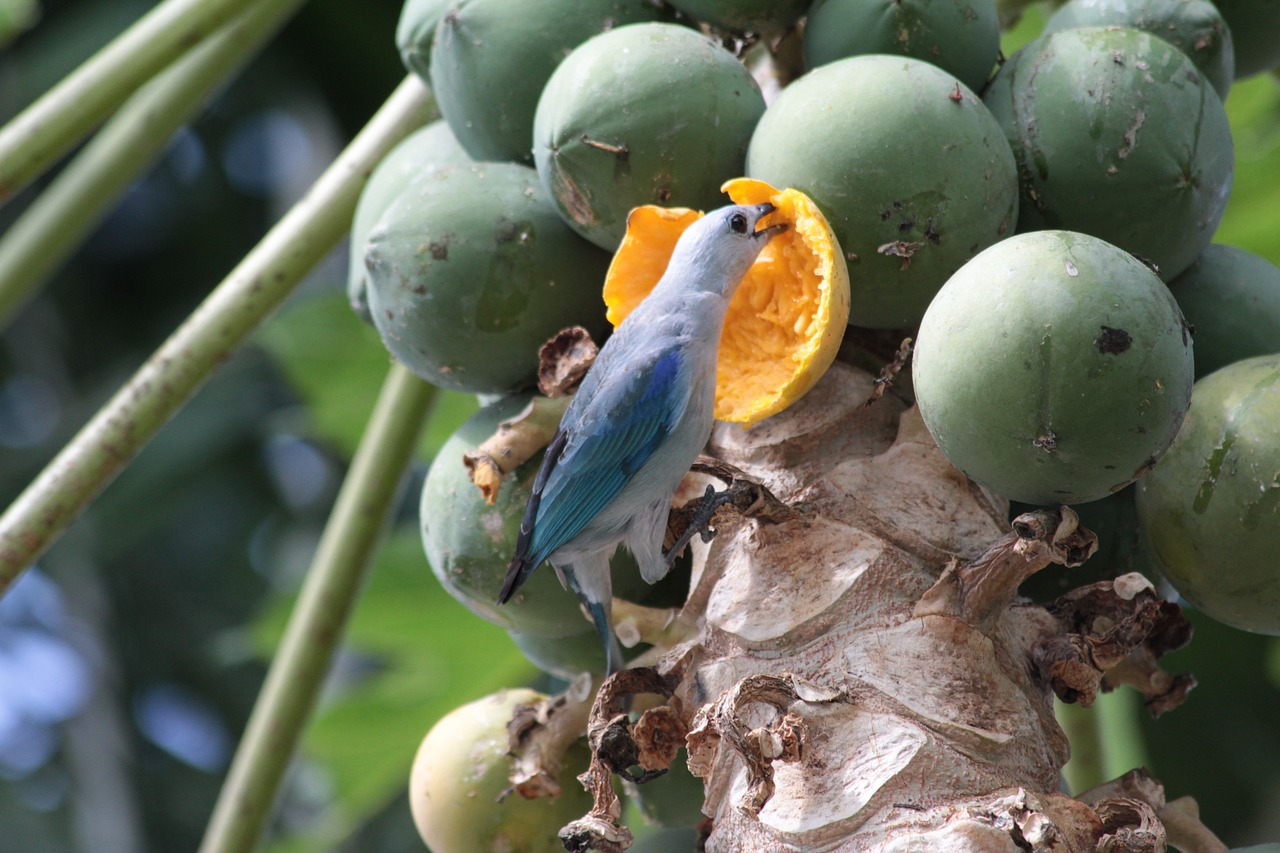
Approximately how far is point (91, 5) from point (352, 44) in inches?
59.3

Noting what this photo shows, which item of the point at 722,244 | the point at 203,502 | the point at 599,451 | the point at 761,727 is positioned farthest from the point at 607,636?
the point at 203,502

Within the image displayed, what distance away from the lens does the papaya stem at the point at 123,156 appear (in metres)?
2.91

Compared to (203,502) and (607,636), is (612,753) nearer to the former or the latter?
(607,636)

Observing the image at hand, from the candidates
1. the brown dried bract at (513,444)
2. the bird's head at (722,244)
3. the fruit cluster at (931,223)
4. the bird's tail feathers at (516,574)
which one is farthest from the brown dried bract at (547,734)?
the bird's head at (722,244)

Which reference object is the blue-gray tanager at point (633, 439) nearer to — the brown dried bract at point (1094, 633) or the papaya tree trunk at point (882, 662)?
the papaya tree trunk at point (882, 662)

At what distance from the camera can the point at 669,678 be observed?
2.00 meters

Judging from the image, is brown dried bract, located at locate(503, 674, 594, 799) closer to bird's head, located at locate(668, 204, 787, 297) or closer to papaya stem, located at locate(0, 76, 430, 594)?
bird's head, located at locate(668, 204, 787, 297)

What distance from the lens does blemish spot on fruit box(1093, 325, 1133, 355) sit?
172 centimetres

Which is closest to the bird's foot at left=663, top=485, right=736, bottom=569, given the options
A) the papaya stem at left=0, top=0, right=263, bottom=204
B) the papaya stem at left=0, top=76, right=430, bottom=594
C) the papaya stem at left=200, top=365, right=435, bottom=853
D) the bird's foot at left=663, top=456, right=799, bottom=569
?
the bird's foot at left=663, top=456, right=799, bottom=569

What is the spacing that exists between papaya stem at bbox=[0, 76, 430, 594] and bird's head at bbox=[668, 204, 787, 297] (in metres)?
0.91

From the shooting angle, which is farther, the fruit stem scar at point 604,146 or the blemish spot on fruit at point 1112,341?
the fruit stem scar at point 604,146

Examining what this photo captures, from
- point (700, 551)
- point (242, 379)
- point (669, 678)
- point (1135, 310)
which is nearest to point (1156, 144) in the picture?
point (1135, 310)

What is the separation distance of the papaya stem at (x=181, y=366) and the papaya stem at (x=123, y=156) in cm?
42

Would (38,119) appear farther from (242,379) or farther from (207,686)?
(207,686)
